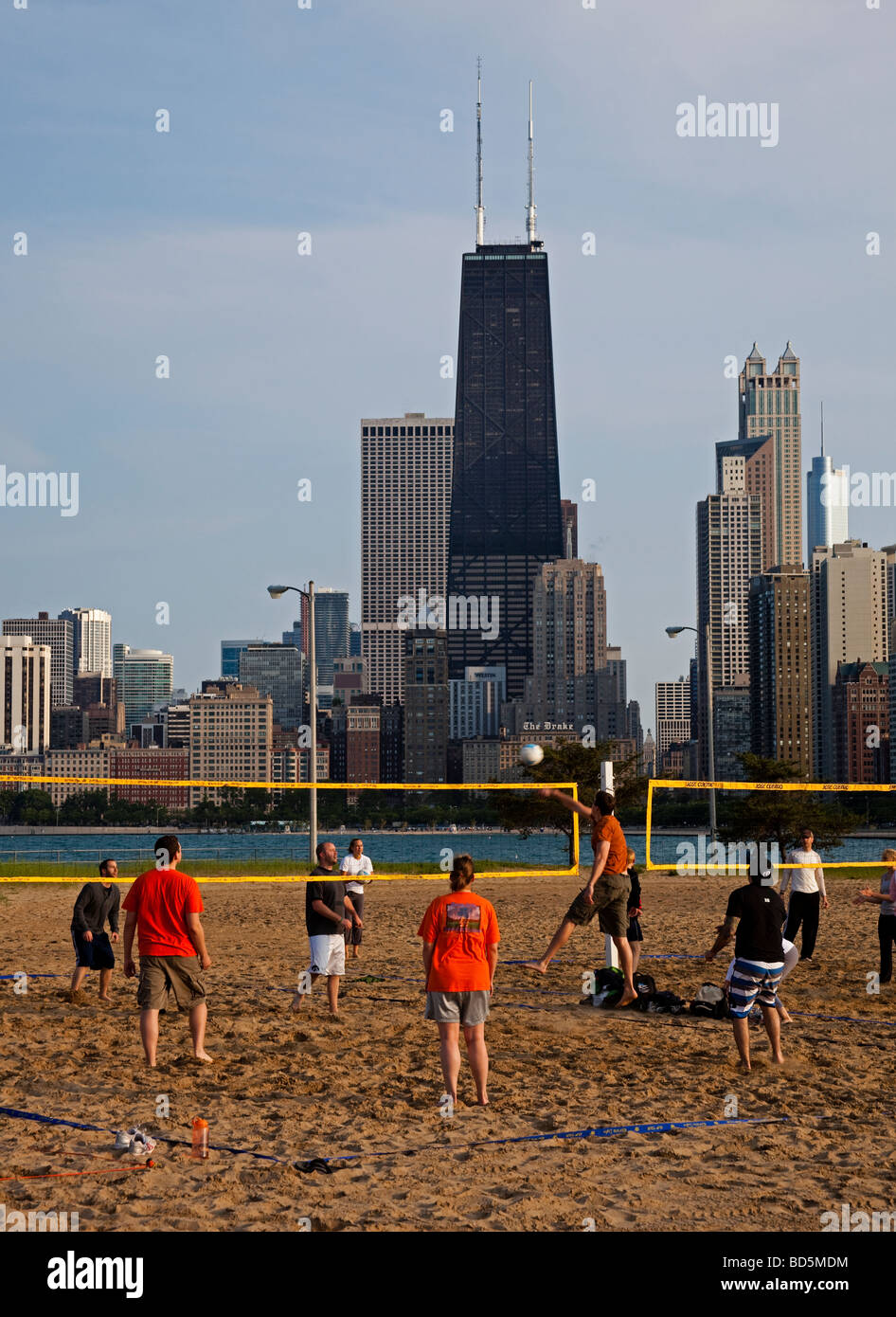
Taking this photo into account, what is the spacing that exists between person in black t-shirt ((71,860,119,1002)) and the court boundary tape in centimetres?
367

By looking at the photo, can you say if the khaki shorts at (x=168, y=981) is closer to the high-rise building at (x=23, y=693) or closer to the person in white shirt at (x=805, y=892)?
the person in white shirt at (x=805, y=892)

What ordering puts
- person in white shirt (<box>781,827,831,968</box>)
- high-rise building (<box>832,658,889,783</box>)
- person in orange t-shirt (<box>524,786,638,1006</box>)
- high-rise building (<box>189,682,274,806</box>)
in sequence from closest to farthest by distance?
1. person in orange t-shirt (<box>524,786,638,1006</box>)
2. person in white shirt (<box>781,827,831,968</box>)
3. high-rise building (<box>832,658,889,783</box>)
4. high-rise building (<box>189,682,274,806</box>)

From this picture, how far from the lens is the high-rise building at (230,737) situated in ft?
618

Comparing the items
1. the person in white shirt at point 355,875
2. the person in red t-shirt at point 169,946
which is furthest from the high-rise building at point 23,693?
the person in red t-shirt at point 169,946

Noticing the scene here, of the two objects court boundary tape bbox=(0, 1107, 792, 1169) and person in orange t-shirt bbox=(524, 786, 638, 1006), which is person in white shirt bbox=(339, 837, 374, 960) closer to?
person in orange t-shirt bbox=(524, 786, 638, 1006)

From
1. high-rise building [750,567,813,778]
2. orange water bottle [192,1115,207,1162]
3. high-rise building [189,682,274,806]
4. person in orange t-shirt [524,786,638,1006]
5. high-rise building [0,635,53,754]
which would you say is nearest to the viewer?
orange water bottle [192,1115,207,1162]

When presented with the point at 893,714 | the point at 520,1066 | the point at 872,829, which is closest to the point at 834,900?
the point at 520,1066

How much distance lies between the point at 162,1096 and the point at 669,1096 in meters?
3.02

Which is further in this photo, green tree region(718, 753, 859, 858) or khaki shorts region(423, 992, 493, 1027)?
green tree region(718, 753, 859, 858)

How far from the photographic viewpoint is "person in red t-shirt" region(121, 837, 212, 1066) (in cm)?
884

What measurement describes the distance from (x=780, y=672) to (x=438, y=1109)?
17057cm

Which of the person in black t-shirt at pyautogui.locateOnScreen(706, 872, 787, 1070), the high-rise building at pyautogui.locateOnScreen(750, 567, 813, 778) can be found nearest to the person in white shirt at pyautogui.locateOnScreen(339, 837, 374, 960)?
the person in black t-shirt at pyautogui.locateOnScreen(706, 872, 787, 1070)
